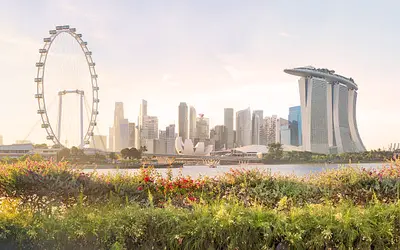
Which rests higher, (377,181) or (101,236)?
(377,181)

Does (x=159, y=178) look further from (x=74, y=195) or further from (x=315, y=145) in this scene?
(x=315, y=145)

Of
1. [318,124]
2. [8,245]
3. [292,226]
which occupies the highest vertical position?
[318,124]

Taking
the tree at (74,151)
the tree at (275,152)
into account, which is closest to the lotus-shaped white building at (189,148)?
the tree at (275,152)

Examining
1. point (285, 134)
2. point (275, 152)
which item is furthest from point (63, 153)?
point (285, 134)

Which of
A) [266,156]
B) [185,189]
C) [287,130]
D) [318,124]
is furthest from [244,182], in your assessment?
[287,130]

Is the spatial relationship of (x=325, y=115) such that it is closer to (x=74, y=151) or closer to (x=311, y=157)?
(x=311, y=157)

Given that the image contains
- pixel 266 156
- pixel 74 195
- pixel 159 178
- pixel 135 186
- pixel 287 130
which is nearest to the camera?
pixel 74 195

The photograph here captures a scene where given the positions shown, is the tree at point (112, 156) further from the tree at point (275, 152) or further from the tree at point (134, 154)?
the tree at point (275, 152)

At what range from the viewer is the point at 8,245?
5.70m

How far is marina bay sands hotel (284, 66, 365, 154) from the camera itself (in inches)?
4444

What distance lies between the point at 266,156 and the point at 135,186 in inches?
3546

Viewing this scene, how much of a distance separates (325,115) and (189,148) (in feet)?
131

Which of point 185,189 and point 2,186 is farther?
point 185,189

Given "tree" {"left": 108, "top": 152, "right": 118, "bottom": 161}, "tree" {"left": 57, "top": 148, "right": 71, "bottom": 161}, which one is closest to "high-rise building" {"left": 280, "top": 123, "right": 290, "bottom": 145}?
"tree" {"left": 108, "top": 152, "right": 118, "bottom": 161}
